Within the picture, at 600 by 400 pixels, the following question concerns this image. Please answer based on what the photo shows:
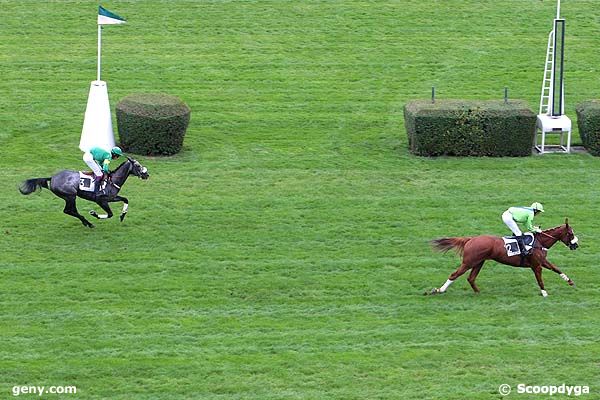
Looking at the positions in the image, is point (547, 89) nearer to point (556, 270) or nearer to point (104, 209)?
point (556, 270)

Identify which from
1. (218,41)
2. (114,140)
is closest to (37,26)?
(218,41)

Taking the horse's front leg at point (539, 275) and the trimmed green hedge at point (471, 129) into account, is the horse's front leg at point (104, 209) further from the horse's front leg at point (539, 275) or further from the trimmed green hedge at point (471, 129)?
the horse's front leg at point (539, 275)

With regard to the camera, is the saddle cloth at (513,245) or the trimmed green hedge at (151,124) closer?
the saddle cloth at (513,245)

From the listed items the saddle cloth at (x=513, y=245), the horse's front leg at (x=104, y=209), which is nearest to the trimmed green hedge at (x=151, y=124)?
the horse's front leg at (x=104, y=209)

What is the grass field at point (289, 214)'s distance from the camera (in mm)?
18781

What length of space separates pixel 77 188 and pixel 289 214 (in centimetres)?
389

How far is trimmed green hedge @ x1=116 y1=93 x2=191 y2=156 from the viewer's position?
2683 cm

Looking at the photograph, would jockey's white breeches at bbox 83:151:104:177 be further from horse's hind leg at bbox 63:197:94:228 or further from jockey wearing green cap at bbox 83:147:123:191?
horse's hind leg at bbox 63:197:94:228

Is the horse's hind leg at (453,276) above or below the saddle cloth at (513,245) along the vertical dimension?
below

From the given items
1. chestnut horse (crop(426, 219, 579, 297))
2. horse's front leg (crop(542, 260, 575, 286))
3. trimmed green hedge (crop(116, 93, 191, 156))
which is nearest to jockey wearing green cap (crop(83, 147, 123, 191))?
trimmed green hedge (crop(116, 93, 191, 156))

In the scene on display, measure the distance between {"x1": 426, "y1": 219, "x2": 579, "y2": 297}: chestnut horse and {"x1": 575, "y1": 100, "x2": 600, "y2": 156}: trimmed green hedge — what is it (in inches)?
282

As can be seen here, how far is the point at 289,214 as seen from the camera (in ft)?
80.1

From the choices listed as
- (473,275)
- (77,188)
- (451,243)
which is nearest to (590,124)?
(473,275)

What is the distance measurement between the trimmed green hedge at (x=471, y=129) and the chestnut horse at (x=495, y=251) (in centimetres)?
675
